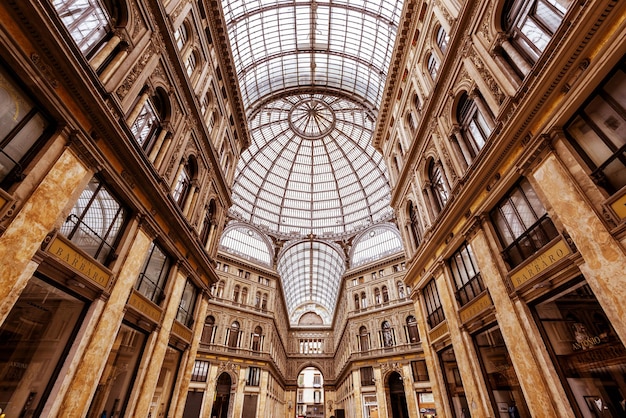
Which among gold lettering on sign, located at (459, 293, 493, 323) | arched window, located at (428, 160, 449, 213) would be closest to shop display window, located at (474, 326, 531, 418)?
gold lettering on sign, located at (459, 293, 493, 323)

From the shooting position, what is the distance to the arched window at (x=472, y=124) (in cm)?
1155

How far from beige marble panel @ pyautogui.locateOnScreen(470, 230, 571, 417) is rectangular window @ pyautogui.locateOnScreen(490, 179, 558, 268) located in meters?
0.68

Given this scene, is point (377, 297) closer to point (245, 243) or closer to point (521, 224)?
point (245, 243)

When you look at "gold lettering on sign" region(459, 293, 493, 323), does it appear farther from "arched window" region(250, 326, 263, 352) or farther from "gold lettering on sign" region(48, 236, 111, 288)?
"arched window" region(250, 326, 263, 352)

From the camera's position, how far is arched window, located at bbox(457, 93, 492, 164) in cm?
1155

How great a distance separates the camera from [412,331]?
3434cm

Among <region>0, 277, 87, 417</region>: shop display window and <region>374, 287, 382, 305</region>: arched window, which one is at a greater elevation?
<region>374, 287, 382, 305</region>: arched window

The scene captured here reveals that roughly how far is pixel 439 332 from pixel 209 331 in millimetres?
29323

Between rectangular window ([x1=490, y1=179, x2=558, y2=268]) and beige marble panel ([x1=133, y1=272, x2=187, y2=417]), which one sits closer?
rectangular window ([x1=490, y1=179, x2=558, y2=268])

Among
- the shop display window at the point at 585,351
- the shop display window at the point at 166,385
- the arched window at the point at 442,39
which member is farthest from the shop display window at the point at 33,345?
the arched window at the point at 442,39

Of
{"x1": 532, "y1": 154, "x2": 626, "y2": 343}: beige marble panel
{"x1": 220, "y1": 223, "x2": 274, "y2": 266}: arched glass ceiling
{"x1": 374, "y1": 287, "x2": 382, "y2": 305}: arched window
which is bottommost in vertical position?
{"x1": 532, "y1": 154, "x2": 626, "y2": 343}: beige marble panel

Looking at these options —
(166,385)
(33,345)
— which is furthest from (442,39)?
(166,385)

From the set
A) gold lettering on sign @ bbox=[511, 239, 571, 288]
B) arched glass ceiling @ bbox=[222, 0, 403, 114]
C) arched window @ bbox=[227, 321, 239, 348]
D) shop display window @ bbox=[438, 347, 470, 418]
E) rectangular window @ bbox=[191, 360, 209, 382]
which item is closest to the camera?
gold lettering on sign @ bbox=[511, 239, 571, 288]

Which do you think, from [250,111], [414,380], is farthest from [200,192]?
[414,380]
